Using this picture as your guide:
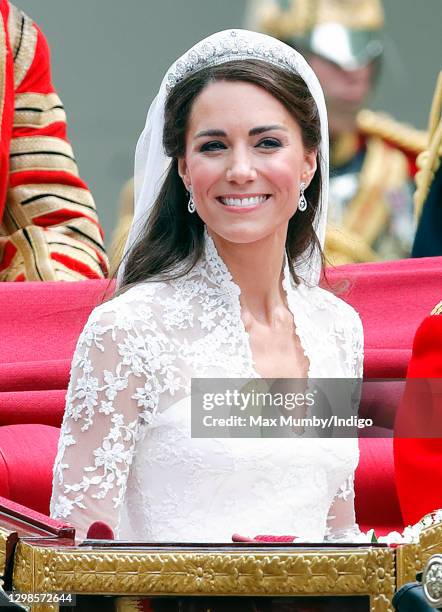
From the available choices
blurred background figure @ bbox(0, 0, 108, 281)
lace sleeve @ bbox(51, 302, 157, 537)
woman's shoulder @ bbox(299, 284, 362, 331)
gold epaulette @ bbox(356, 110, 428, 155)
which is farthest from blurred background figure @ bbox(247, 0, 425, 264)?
lace sleeve @ bbox(51, 302, 157, 537)

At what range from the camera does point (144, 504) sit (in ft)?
6.98

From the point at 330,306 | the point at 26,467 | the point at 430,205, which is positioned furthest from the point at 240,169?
the point at 430,205

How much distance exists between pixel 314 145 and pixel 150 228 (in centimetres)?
24

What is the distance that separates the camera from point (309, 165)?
229cm

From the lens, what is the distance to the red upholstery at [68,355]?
2.43m

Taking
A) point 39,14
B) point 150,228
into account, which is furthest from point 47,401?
point 39,14

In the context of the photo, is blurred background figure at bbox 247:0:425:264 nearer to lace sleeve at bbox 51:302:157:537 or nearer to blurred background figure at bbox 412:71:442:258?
blurred background figure at bbox 412:71:442:258

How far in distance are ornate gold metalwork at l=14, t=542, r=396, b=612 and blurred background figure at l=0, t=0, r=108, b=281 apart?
1532 millimetres

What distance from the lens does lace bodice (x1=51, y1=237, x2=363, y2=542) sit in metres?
2.07

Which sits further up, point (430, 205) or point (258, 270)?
point (430, 205)

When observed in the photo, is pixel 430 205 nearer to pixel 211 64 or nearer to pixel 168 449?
pixel 211 64

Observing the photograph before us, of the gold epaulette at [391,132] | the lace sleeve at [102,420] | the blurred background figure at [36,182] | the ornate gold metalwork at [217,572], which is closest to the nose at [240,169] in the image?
the lace sleeve at [102,420]

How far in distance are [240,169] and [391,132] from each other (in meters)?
4.60

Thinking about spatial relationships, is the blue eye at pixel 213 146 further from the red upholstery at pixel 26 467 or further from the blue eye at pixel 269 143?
the red upholstery at pixel 26 467
